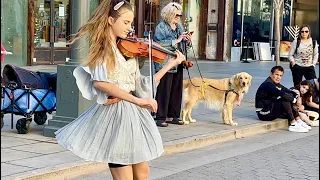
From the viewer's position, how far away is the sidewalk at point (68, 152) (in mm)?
6113

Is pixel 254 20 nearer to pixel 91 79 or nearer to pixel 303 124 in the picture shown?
pixel 303 124

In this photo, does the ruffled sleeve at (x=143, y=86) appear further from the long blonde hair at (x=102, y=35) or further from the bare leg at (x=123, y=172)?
the bare leg at (x=123, y=172)

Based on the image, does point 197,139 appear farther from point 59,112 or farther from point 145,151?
point 145,151

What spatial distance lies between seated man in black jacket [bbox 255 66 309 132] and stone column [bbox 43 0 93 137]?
3.94 meters

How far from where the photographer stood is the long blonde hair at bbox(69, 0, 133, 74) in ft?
13.1

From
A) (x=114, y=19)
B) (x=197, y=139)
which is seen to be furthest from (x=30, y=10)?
(x=114, y=19)

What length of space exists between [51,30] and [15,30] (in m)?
1.33

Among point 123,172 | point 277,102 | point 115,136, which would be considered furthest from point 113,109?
point 277,102

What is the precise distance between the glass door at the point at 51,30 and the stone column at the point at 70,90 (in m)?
10.9

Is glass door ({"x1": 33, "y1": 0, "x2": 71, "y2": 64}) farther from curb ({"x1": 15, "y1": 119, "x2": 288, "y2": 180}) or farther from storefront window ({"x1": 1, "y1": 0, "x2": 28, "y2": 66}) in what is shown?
curb ({"x1": 15, "y1": 119, "x2": 288, "y2": 180})

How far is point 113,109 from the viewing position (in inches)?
157

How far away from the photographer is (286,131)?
409 inches

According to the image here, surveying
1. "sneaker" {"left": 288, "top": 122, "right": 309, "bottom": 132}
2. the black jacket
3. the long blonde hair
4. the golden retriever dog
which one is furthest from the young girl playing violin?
"sneaker" {"left": 288, "top": 122, "right": 309, "bottom": 132}

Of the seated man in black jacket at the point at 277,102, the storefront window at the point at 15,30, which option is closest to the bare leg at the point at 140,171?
the seated man in black jacket at the point at 277,102
